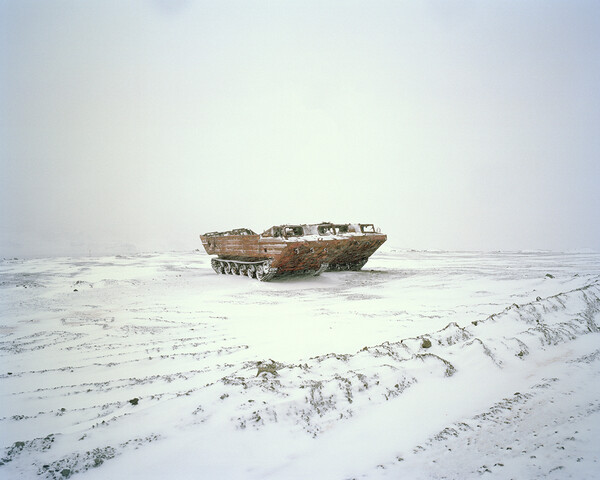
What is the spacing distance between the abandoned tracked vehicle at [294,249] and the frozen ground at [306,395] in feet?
17.7

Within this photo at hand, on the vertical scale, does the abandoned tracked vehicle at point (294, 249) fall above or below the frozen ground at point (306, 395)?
above

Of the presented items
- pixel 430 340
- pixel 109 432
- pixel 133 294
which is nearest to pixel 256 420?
pixel 109 432

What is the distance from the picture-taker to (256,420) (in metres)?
2.45

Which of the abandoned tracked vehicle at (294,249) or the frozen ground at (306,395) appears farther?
the abandoned tracked vehicle at (294,249)

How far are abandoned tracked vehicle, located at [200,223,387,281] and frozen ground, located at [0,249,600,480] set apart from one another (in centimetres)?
540

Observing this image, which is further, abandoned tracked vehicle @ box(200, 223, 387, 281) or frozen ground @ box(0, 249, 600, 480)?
abandoned tracked vehicle @ box(200, 223, 387, 281)

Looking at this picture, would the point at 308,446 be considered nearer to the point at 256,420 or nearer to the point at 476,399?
the point at 256,420

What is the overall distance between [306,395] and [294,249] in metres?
8.90

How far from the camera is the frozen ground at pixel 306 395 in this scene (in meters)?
2.09

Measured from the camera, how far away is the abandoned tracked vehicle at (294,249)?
1188cm

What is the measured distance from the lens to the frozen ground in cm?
209

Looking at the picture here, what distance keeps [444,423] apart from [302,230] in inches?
402

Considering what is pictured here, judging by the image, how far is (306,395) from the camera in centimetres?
276

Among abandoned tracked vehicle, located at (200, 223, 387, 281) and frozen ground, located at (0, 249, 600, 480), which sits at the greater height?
abandoned tracked vehicle, located at (200, 223, 387, 281)
